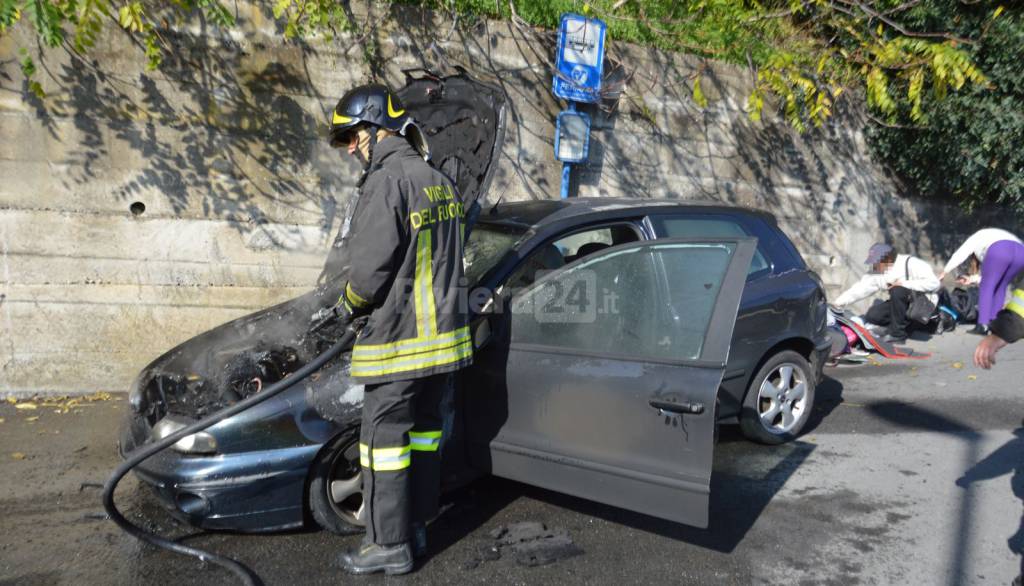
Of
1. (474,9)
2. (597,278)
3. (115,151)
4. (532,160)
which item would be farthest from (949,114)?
(115,151)

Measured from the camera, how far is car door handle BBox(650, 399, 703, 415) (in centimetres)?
318

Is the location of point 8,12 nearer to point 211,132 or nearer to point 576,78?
point 211,132

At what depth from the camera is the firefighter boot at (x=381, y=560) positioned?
3334mm

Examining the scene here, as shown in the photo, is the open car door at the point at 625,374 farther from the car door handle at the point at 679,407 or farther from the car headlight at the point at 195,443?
the car headlight at the point at 195,443

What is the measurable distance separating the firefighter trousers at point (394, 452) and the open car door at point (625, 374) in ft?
1.31

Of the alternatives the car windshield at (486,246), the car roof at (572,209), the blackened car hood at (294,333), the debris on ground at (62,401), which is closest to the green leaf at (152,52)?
the blackened car hood at (294,333)

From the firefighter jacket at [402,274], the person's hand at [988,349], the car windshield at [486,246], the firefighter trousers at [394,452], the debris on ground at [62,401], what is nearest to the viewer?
the firefighter jacket at [402,274]

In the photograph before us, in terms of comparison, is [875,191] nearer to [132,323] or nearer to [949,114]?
[949,114]

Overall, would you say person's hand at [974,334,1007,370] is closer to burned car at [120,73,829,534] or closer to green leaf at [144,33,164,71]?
burned car at [120,73,829,534]

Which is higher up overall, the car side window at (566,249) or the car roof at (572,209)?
the car roof at (572,209)

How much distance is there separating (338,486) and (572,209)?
192 cm

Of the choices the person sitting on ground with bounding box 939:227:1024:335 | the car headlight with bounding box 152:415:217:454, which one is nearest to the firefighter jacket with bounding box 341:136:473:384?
the car headlight with bounding box 152:415:217:454

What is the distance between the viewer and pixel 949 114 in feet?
27.1

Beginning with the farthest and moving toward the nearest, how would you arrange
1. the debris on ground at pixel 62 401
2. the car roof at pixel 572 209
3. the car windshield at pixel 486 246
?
the debris on ground at pixel 62 401, the car roof at pixel 572 209, the car windshield at pixel 486 246
